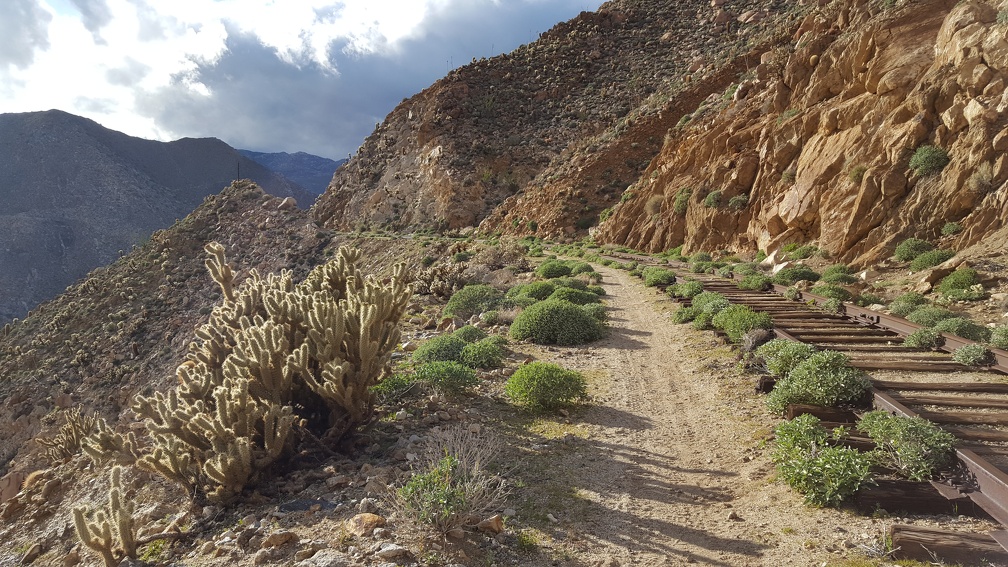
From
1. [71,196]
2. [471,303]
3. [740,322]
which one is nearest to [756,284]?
[740,322]

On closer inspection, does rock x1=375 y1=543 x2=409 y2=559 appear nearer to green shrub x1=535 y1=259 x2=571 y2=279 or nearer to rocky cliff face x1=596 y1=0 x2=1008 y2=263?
green shrub x1=535 y1=259 x2=571 y2=279

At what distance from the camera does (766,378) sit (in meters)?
7.39

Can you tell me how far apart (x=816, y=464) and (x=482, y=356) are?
564 cm

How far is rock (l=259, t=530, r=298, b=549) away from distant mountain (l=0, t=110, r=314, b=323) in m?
80.0

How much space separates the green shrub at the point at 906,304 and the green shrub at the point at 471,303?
374 inches

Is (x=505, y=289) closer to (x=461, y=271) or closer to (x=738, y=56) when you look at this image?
(x=461, y=271)

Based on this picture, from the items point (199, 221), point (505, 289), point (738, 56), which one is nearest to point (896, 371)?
point (505, 289)

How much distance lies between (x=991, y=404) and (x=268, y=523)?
797cm

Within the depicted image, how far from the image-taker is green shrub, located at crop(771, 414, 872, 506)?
13.8 ft

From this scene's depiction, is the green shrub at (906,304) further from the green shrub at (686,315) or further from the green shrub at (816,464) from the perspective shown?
the green shrub at (816,464)

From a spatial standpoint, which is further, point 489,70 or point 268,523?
point 489,70

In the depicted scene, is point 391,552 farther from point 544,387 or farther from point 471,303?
point 471,303

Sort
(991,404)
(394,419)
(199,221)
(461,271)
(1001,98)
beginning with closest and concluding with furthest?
(991,404) < (394,419) < (1001,98) < (461,271) < (199,221)

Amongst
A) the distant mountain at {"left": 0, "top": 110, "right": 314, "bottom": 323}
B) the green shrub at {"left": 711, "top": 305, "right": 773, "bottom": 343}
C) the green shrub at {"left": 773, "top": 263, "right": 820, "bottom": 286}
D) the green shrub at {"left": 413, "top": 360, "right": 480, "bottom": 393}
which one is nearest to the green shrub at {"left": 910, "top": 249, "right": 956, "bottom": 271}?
the green shrub at {"left": 773, "top": 263, "right": 820, "bottom": 286}
